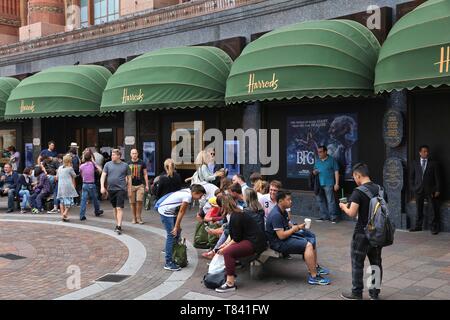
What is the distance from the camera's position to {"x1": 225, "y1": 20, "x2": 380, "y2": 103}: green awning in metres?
9.85

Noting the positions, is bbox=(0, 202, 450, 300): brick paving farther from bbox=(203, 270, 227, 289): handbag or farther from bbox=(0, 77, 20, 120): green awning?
bbox=(0, 77, 20, 120): green awning

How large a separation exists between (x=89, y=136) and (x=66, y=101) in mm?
3438

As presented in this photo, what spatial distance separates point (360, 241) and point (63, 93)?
1261 centimetres

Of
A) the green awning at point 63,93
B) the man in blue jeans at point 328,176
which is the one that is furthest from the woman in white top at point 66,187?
the man in blue jeans at point 328,176

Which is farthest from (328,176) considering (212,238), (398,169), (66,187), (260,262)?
(66,187)

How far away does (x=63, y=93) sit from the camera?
1598cm

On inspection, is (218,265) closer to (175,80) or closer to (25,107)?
(175,80)

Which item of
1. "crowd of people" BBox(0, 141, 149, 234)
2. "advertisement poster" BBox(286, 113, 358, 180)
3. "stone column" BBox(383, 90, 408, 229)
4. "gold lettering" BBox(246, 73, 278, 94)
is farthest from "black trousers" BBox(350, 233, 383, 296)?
"crowd of people" BBox(0, 141, 149, 234)

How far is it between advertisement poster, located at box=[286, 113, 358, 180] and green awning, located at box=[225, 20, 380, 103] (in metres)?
1.80

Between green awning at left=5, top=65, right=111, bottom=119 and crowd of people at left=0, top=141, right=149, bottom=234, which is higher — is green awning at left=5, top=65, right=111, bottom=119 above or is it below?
above
